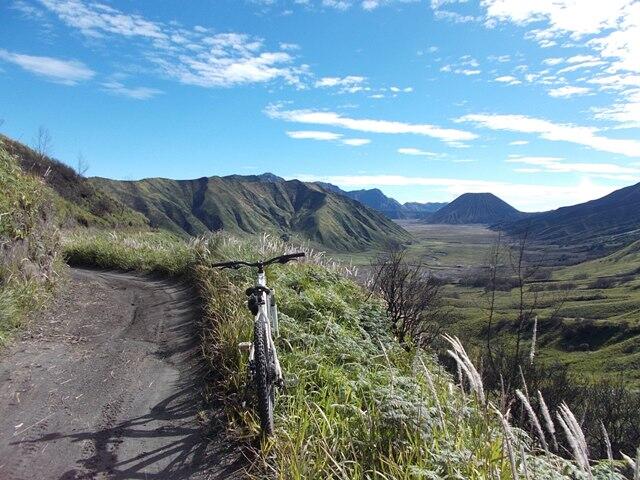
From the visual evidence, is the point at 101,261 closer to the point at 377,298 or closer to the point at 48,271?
the point at 48,271

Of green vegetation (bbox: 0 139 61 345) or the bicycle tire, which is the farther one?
green vegetation (bbox: 0 139 61 345)

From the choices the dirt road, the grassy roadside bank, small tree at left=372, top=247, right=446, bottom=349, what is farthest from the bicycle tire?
small tree at left=372, top=247, right=446, bottom=349

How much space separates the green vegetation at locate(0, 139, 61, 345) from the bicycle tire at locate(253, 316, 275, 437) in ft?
13.4

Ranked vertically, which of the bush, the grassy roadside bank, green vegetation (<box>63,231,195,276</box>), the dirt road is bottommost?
the bush

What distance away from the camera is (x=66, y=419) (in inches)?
194

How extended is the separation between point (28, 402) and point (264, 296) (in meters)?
2.82

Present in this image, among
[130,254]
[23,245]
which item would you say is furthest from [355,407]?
[130,254]

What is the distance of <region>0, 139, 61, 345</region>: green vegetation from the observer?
7223 mm

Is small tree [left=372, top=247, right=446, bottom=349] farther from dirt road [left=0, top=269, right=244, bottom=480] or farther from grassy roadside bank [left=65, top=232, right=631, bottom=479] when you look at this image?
dirt road [left=0, top=269, right=244, bottom=480]

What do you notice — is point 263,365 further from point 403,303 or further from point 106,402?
point 403,303

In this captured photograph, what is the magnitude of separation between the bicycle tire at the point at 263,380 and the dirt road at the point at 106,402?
0.49m

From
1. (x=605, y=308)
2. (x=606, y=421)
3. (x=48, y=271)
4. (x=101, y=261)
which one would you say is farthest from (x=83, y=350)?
(x=605, y=308)

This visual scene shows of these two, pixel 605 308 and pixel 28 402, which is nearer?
pixel 28 402

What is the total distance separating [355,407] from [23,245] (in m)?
7.07
